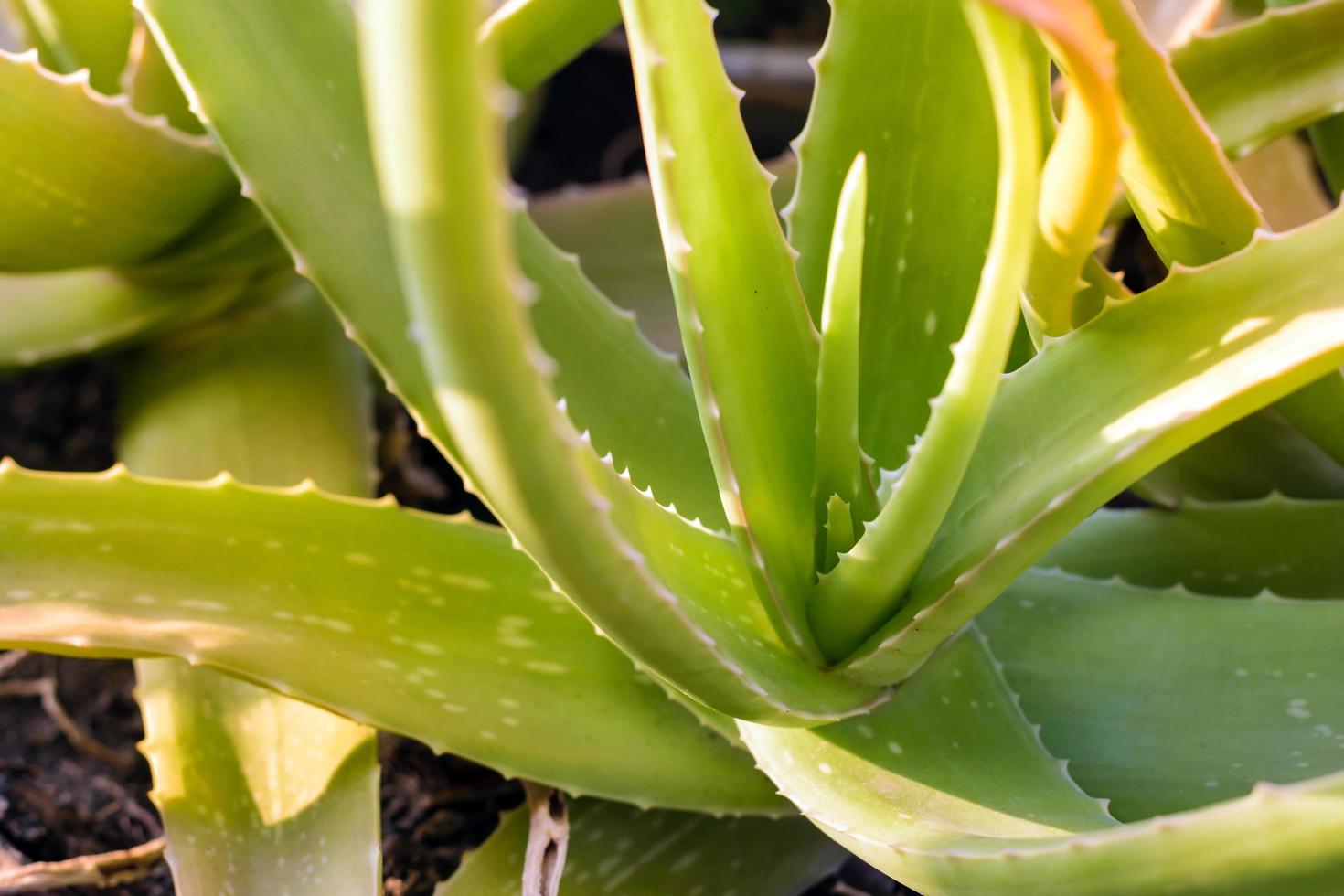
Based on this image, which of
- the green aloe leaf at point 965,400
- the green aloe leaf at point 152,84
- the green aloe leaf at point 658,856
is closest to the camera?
the green aloe leaf at point 965,400

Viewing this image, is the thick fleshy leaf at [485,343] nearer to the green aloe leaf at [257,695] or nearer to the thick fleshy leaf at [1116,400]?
the thick fleshy leaf at [1116,400]

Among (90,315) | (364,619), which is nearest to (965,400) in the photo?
(364,619)

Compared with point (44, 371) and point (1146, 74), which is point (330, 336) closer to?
point (44, 371)

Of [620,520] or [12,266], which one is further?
[12,266]

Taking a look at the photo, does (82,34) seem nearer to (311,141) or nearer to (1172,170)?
(311,141)

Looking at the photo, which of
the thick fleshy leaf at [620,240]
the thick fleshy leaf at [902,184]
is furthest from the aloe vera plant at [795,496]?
the thick fleshy leaf at [620,240]

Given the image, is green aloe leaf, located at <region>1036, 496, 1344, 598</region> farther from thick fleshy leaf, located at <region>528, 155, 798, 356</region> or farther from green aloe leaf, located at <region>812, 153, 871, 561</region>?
thick fleshy leaf, located at <region>528, 155, 798, 356</region>

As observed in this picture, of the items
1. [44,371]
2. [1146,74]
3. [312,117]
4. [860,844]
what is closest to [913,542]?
[860,844]
